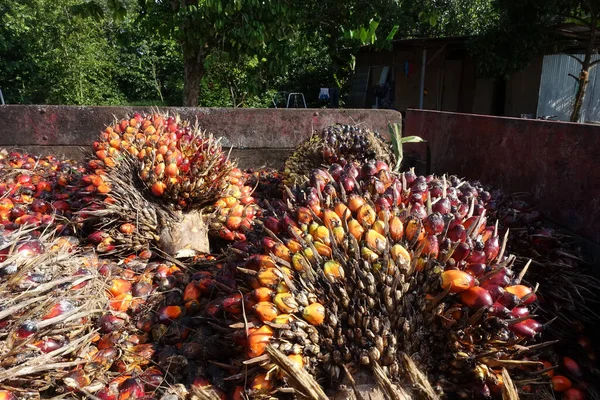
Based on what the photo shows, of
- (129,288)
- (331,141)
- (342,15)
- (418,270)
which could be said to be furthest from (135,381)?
(342,15)

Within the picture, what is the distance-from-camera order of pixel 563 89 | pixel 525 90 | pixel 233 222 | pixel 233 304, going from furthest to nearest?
1. pixel 525 90
2. pixel 563 89
3. pixel 233 222
4. pixel 233 304

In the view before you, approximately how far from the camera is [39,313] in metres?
1.22

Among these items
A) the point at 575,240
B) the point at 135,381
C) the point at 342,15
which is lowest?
the point at 135,381

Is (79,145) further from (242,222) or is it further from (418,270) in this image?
(418,270)

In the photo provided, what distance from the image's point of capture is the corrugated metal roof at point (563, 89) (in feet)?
39.2

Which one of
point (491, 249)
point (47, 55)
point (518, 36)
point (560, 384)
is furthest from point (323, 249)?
point (47, 55)

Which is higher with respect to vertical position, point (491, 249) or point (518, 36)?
point (518, 36)

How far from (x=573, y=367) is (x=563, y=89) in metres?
12.9

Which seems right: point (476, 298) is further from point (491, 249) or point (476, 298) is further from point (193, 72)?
point (193, 72)

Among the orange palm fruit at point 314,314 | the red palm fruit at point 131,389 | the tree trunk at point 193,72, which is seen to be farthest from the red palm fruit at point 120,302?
the tree trunk at point 193,72

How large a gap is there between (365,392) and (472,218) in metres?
0.68

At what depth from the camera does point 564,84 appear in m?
12.1

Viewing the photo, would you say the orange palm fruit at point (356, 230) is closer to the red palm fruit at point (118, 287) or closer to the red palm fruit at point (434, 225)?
the red palm fruit at point (434, 225)

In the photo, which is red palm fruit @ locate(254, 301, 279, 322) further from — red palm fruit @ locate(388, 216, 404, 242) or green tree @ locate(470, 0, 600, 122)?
green tree @ locate(470, 0, 600, 122)
